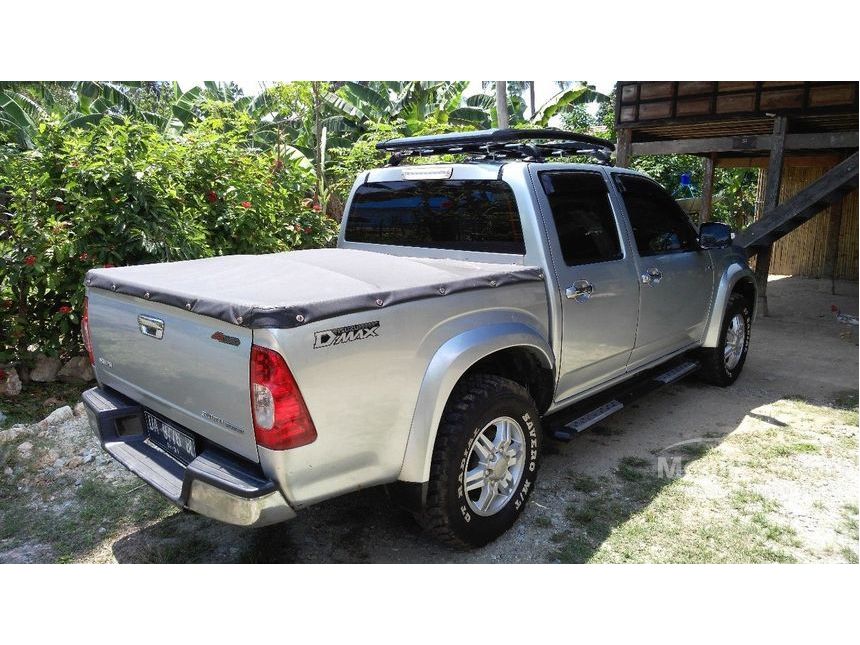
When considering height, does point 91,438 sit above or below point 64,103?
below

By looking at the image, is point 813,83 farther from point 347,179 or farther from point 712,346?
point 347,179

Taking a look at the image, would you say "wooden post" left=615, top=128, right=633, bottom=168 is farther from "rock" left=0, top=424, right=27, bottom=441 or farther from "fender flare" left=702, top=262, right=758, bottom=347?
"rock" left=0, top=424, right=27, bottom=441

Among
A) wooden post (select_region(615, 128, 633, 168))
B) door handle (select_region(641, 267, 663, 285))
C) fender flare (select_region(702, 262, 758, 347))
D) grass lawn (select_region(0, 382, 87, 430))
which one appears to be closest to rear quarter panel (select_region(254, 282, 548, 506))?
door handle (select_region(641, 267, 663, 285))

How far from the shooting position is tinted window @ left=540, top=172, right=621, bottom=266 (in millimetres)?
3615

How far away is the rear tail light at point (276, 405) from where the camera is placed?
225cm

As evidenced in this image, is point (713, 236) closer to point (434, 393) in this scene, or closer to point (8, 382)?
point (434, 393)

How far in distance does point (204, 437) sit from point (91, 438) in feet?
7.84

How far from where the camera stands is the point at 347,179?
883 cm

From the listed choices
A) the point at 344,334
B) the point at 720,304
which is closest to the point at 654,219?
the point at 720,304

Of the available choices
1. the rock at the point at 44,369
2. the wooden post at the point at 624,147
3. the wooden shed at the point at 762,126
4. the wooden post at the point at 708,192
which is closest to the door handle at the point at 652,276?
the rock at the point at 44,369

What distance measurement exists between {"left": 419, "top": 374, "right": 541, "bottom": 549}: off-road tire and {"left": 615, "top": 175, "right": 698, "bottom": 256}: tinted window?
1.65m

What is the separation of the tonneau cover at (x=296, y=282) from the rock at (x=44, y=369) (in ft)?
8.90

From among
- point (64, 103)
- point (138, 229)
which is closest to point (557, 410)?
point (138, 229)

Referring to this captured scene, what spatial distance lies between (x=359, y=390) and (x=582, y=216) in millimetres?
1990
